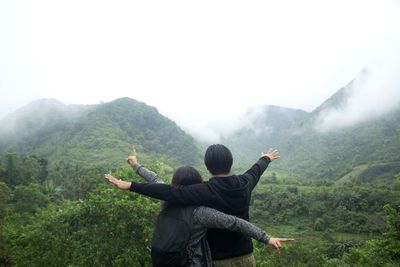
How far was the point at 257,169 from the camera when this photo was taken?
3.17m

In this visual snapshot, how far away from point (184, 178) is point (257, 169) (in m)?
0.79

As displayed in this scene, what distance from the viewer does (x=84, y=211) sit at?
9070 mm

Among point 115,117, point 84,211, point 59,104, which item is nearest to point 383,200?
point 84,211

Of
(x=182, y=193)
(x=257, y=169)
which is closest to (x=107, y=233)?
(x=257, y=169)

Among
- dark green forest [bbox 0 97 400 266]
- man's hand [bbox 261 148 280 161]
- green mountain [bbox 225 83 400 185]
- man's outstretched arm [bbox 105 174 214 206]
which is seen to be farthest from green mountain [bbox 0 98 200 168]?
man's outstretched arm [bbox 105 174 214 206]

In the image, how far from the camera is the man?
2.54 m

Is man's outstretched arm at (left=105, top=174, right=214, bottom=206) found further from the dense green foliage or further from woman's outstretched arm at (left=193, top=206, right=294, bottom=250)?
the dense green foliage

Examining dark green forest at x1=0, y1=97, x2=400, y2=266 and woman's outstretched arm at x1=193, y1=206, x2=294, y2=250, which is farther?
dark green forest at x1=0, y1=97, x2=400, y2=266

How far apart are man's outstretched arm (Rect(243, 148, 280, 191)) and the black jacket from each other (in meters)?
0.07

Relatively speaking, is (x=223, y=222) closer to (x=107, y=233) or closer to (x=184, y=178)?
(x=184, y=178)

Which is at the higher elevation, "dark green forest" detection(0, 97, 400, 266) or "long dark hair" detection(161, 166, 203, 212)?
"long dark hair" detection(161, 166, 203, 212)

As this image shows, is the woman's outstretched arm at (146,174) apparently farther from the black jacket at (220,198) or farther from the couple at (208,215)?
the black jacket at (220,198)

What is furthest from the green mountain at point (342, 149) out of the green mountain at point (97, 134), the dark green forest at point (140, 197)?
the green mountain at point (97, 134)

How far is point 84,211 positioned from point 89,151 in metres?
62.9
